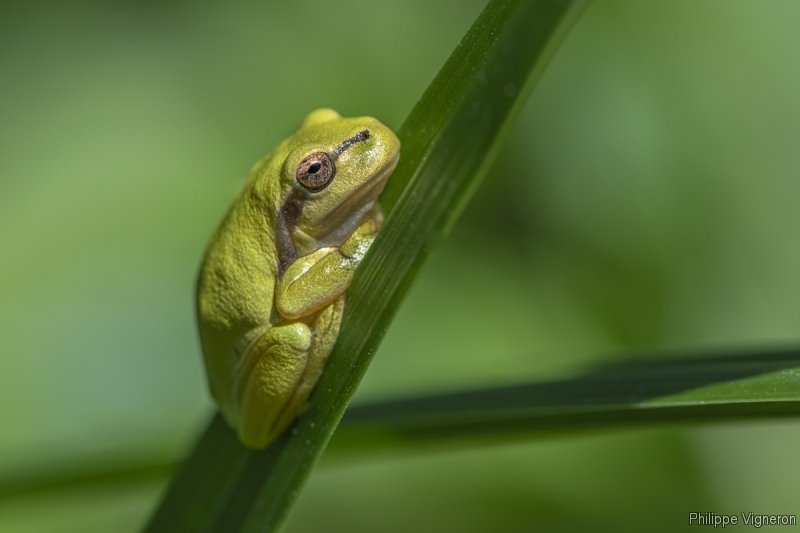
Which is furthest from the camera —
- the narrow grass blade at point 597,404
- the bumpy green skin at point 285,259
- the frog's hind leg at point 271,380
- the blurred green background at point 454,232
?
the blurred green background at point 454,232

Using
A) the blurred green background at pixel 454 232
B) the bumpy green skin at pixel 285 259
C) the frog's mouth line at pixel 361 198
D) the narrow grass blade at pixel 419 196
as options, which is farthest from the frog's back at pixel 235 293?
the blurred green background at pixel 454 232

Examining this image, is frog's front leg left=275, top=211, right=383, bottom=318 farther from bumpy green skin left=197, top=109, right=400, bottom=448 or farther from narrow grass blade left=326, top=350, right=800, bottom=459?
narrow grass blade left=326, top=350, right=800, bottom=459

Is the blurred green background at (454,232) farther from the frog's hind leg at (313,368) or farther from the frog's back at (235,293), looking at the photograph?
the frog's hind leg at (313,368)

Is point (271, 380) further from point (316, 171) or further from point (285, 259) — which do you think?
point (316, 171)

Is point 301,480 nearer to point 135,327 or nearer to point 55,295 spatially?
point 135,327

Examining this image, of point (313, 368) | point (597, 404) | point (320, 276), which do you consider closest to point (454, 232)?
point (320, 276)

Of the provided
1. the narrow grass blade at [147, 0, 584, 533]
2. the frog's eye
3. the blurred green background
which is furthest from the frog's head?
the blurred green background
